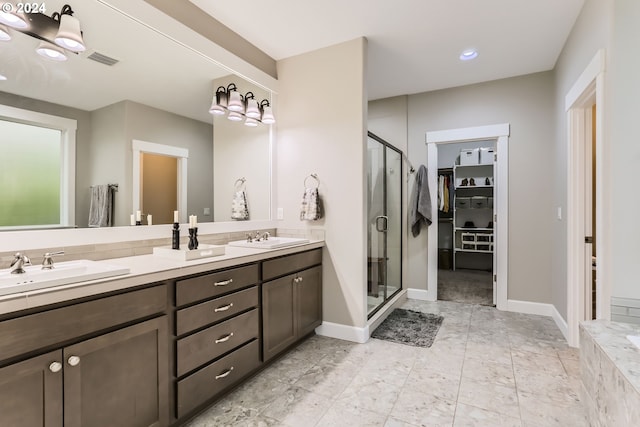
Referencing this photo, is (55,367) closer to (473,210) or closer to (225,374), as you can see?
(225,374)

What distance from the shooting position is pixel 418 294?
4082 millimetres

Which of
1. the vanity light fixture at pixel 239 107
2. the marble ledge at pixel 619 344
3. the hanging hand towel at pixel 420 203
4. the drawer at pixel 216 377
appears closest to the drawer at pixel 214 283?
the drawer at pixel 216 377

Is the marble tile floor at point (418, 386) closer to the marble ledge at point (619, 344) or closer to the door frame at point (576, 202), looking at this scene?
the door frame at point (576, 202)

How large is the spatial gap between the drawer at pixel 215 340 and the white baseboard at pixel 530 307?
3049mm

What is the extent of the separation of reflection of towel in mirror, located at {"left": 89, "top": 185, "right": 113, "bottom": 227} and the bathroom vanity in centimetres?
27

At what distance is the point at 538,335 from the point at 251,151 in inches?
125

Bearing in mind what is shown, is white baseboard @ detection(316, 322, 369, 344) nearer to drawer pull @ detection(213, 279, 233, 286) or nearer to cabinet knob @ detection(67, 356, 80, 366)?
drawer pull @ detection(213, 279, 233, 286)

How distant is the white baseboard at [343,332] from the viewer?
2777mm

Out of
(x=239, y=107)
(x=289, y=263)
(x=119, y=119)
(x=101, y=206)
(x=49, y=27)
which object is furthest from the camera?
(x=239, y=107)

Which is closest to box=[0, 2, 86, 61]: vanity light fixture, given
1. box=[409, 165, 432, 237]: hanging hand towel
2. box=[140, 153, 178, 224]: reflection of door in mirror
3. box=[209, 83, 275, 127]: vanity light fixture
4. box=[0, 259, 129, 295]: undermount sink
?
box=[140, 153, 178, 224]: reflection of door in mirror

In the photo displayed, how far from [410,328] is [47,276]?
2850 millimetres

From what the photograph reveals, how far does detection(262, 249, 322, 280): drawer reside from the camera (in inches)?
88.0

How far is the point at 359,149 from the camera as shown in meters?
2.75

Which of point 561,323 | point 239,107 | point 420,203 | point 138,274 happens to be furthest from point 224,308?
point 561,323
